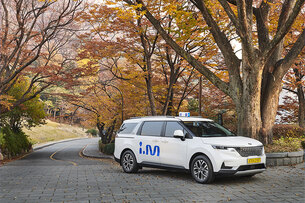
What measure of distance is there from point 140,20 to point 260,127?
9.94 metres

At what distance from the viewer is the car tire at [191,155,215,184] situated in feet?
27.8

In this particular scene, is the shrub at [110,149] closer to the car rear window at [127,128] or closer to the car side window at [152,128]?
the car rear window at [127,128]

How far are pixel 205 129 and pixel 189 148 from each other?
34.6 inches

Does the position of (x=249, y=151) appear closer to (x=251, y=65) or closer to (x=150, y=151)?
(x=150, y=151)

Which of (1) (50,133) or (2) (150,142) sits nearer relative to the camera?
(2) (150,142)

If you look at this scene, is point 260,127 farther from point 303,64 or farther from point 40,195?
point 303,64

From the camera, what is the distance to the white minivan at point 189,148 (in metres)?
8.44

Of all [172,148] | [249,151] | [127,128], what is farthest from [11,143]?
[249,151]

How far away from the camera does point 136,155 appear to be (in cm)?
1101

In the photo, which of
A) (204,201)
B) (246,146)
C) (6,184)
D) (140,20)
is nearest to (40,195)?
(6,184)

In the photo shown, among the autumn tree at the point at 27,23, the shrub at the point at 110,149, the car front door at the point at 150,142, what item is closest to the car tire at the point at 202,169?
the car front door at the point at 150,142

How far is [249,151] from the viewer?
28.4ft

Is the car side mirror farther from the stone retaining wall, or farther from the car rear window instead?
the stone retaining wall

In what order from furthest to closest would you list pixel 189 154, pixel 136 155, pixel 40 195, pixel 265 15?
pixel 265 15 < pixel 136 155 < pixel 189 154 < pixel 40 195
